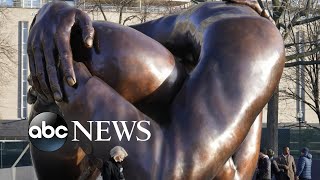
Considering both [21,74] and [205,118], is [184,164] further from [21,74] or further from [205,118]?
[21,74]

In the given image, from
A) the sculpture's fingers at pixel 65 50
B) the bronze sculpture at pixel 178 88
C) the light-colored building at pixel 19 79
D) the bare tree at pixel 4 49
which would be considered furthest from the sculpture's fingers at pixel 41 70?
the light-colored building at pixel 19 79

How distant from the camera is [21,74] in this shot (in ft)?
186

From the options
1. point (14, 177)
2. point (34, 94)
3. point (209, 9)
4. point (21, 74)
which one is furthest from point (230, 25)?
point (21, 74)

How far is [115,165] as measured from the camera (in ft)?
11.5

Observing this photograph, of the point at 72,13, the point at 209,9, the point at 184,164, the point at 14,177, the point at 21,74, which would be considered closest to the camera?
the point at 184,164

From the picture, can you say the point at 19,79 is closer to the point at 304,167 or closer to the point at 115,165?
the point at 304,167

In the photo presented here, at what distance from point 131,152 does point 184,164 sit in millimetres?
247

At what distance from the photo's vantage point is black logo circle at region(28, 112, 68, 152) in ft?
12.4

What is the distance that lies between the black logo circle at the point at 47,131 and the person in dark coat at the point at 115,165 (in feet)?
0.94

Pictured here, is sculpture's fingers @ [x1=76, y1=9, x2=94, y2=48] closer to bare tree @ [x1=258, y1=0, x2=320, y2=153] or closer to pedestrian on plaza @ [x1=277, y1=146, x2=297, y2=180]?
pedestrian on plaza @ [x1=277, y1=146, x2=297, y2=180]

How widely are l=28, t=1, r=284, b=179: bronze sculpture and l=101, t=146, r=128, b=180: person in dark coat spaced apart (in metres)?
0.05

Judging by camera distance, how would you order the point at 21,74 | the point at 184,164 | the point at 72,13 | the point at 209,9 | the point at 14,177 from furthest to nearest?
the point at 21,74 < the point at 14,177 < the point at 209,9 < the point at 72,13 < the point at 184,164


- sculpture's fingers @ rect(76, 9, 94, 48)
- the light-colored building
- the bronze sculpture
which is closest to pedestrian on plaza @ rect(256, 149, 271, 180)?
the bronze sculpture

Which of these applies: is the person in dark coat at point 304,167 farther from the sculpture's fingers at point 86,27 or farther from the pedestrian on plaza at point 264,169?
the sculpture's fingers at point 86,27
